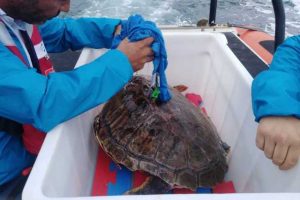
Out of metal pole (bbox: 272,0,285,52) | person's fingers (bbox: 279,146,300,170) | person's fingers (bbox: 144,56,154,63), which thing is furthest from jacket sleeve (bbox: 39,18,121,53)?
person's fingers (bbox: 279,146,300,170)

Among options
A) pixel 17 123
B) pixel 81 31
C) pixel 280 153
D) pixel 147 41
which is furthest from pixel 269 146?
pixel 81 31

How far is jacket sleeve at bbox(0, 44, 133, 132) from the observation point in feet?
3.54

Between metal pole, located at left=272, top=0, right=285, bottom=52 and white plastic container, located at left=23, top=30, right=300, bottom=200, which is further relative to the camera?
metal pole, located at left=272, top=0, right=285, bottom=52

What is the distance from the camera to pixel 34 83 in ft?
3.62

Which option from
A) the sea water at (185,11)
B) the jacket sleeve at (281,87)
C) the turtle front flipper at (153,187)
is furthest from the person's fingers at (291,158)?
the sea water at (185,11)

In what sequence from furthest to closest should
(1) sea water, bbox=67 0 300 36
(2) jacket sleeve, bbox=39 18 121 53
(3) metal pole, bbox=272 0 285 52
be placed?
(1) sea water, bbox=67 0 300 36
(3) metal pole, bbox=272 0 285 52
(2) jacket sleeve, bbox=39 18 121 53

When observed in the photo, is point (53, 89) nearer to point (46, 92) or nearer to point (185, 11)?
point (46, 92)

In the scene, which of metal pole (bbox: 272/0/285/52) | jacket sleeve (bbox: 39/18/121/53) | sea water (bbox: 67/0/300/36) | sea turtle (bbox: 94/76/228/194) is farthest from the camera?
sea water (bbox: 67/0/300/36)

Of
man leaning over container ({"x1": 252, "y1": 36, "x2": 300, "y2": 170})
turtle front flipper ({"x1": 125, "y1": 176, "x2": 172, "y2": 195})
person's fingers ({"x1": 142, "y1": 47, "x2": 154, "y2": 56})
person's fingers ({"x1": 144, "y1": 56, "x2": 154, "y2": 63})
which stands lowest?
turtle front flipper ({"x1": 125, "y1": 176, "x2": 172, "y2": 195})

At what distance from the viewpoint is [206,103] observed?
79.7 inches

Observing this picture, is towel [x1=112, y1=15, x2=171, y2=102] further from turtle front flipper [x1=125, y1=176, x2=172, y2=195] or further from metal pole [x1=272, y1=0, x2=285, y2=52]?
metal pole [x1=272, y1=0, x2=285, y2=52]

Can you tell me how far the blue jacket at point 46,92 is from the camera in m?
1.08

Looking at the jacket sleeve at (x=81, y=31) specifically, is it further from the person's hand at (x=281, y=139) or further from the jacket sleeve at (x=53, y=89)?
the person's hand at (x=281, y=139)

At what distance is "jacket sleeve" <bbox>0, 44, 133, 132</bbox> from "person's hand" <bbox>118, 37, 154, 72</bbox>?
3cm
